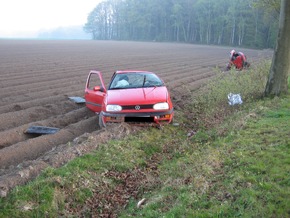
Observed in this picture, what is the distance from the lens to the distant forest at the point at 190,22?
2719 inches

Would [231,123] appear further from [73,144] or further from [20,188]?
[20,188]

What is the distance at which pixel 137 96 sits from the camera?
342 inches

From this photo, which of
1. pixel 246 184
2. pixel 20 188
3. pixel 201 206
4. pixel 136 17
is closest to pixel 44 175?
pixel 20 188

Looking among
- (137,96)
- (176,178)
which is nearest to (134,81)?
(137,96)

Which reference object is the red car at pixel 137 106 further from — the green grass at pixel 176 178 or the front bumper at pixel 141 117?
the green grass at pixel 176 178

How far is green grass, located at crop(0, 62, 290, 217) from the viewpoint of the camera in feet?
16.0

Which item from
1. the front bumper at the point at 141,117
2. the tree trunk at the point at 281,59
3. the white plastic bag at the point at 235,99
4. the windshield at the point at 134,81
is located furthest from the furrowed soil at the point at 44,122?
the tree trunk at the point at 281,59

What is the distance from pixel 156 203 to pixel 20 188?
6.85ft

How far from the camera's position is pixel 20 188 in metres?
5.25

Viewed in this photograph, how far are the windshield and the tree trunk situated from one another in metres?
4.36

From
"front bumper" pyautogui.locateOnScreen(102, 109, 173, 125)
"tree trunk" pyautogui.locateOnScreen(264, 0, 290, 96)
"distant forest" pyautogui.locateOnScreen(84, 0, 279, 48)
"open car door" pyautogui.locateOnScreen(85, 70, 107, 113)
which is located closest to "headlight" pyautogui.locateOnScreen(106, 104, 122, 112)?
"front bumper" pyautogui.locateOnScreen(102, 109, 173, 125)

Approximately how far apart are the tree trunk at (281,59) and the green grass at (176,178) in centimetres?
320

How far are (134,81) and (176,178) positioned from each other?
445 centimetres

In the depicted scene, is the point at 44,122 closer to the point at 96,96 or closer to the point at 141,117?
the point at 96,96
